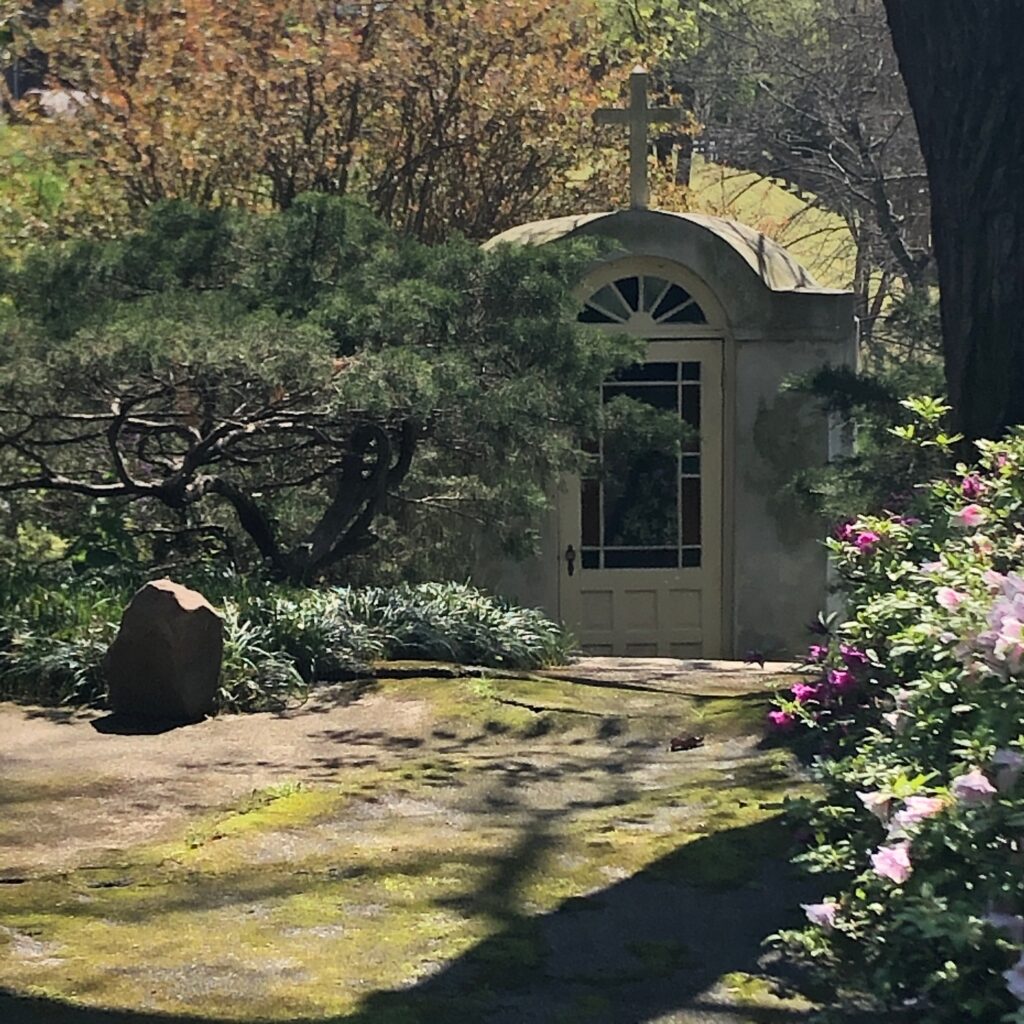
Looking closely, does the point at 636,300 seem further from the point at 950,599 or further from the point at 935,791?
the point at 935,791

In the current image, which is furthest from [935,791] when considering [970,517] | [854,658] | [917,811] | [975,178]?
[975,178]

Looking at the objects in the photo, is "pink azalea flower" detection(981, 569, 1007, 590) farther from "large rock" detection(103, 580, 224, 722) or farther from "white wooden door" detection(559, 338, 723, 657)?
"white wooden door" detection(559, 338, 723, 657)

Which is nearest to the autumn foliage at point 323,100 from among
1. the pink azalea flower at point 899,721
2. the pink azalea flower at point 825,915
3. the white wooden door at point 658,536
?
the white wooden door at point 658,536

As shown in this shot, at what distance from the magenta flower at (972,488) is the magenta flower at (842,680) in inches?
30.5

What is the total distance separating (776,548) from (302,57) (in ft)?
19.6

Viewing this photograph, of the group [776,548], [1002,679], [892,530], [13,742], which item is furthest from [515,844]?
[776,548]

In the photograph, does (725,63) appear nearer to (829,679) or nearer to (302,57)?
(302,57)

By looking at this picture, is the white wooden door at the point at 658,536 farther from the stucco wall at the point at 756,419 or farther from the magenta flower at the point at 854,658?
the magenta flower at the point at 854,658

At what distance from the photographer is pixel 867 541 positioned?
5805 mm

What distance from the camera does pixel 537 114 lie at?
1542cm

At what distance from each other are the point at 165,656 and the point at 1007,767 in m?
5.01

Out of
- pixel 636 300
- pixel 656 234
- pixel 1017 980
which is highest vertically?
pixel 656 234

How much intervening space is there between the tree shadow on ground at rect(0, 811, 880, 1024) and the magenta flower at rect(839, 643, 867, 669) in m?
0.60

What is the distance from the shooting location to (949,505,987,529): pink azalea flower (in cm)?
489
